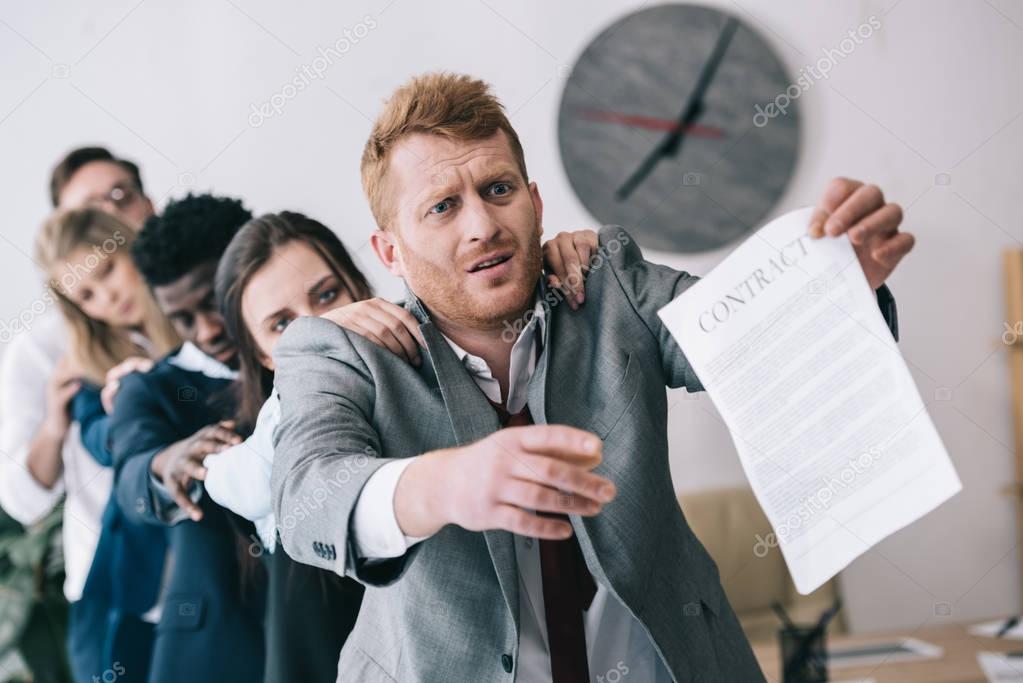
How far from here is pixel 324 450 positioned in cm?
100

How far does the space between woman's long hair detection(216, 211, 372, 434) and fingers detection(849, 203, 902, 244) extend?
1.14 meters

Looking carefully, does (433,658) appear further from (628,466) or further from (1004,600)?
(1004,600)

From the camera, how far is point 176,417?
2000 mm

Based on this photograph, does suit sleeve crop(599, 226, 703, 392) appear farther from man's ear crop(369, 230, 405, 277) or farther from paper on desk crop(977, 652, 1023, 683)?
paper on desk crop(977, 652, 1023, 683)

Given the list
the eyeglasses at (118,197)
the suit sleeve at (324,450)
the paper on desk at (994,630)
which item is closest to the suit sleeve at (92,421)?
the eyeglasses at (118,197)

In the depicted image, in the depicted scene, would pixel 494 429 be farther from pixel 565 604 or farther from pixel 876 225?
pixel 876 225

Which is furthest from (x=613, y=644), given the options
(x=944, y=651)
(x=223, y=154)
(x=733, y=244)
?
(x=733, y=244)

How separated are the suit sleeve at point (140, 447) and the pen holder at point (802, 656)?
125 cm

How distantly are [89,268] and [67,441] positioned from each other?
15.8 inches

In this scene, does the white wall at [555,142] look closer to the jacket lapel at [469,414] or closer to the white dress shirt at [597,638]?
the jacket lapel at [469,414]

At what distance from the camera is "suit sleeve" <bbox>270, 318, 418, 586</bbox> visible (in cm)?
94

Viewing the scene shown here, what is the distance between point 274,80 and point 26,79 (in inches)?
22.7

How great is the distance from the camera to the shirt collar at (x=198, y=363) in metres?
1.99

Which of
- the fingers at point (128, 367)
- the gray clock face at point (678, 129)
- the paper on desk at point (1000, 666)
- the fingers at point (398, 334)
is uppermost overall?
the gray clock face at point (678, 129)
